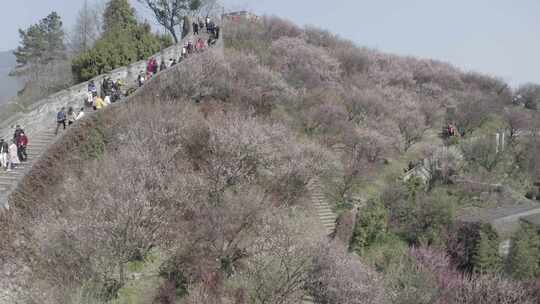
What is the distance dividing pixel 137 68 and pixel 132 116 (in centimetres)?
699

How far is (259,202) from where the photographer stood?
1795 cm

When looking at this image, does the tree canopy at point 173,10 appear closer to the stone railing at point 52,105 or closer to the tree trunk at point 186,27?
the tree trunk at point 186,27

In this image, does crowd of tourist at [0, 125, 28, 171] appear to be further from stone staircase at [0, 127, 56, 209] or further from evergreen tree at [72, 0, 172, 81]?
evergreen tree at [72, 0, 172, 81]

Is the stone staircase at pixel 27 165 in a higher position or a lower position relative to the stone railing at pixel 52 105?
lower

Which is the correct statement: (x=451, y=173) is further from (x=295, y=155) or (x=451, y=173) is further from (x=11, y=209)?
(x=11, y=209)

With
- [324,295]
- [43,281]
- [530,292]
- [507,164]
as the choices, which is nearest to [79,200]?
[43,281]

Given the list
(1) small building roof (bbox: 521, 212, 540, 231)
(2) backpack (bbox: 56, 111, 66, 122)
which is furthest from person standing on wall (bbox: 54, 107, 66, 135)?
(1) small building roof (bbox: 521, 212, 540, 231)

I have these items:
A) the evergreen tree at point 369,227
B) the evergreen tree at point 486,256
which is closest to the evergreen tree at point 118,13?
the evergreen tree at point 369,227

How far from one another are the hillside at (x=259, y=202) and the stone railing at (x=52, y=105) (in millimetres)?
1619

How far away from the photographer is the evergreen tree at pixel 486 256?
2202 cm

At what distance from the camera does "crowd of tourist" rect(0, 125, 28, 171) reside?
52.2 feet

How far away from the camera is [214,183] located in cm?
1878

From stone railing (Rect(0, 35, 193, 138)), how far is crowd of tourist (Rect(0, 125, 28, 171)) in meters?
0.50

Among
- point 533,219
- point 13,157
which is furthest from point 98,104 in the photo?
point 533,219
